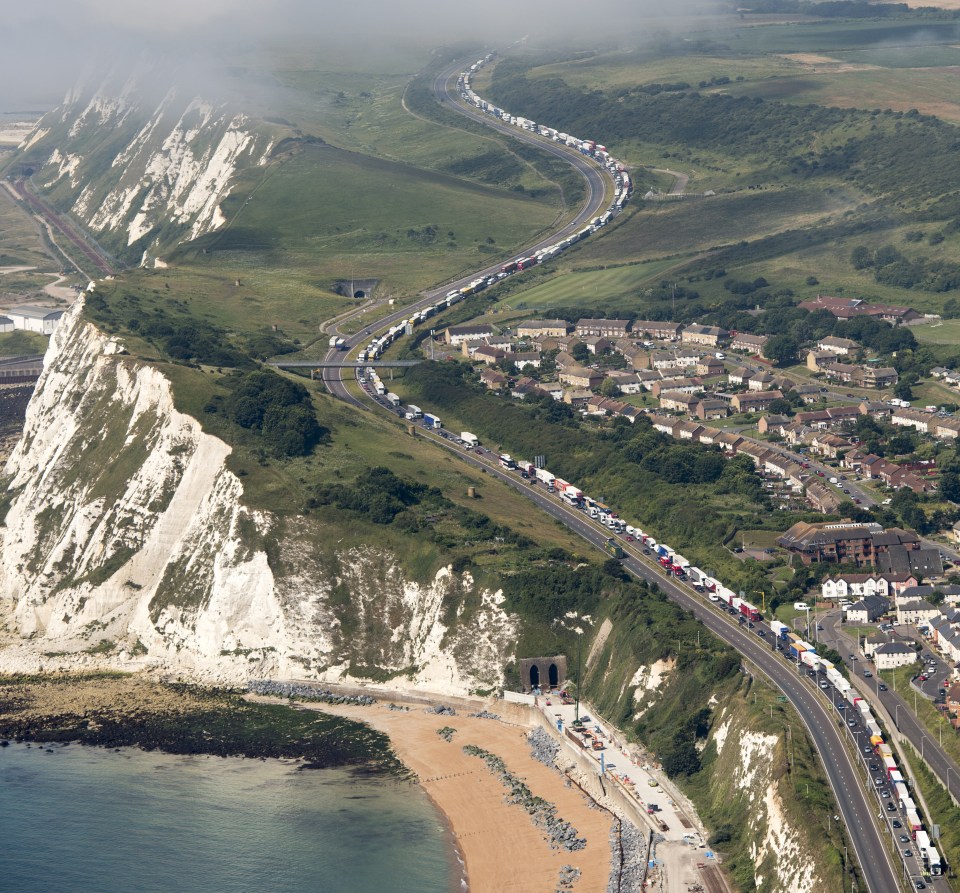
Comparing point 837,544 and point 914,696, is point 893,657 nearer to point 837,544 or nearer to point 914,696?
point 914,696

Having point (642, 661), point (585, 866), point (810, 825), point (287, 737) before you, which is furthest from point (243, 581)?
point (810, 825)

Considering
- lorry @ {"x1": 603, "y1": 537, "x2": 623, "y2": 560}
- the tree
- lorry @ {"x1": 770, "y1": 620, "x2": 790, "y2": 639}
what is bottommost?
lorry @ {"x1": 603, "y1": 537, "x2": 623, "y2": 560}

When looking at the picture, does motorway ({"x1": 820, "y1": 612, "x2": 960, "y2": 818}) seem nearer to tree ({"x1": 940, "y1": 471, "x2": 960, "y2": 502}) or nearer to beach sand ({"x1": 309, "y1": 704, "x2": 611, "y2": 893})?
beach sand ({"x1": 309, "y1": 704, "x2": 611, "y2": 893})

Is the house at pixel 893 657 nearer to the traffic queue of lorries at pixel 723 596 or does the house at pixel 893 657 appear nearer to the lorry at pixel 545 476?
the traffic queue of lorries at pixel 723 596

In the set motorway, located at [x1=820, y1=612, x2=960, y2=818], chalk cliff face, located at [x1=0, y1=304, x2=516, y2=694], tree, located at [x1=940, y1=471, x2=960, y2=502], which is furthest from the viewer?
tree, located at [x1=940, y1=471, x2=960, y2=502]

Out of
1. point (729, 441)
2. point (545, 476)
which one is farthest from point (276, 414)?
point (729, 441)

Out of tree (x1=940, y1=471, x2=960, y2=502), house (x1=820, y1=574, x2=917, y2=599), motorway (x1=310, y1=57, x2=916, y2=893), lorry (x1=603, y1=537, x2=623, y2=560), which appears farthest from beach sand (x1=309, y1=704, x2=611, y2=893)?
tree (x1=940, y1=471, x2=960, y2=502)
